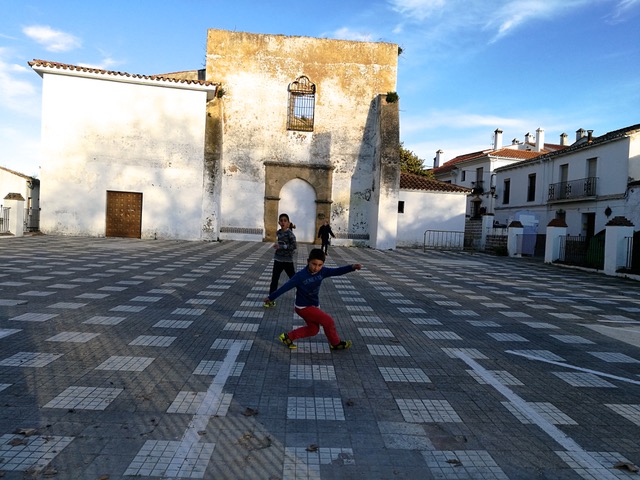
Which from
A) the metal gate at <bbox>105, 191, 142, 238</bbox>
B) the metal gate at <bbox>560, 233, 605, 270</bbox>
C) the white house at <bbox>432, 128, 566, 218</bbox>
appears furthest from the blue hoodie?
the white house at <bbox>432, 128, 566, 218</bbox>

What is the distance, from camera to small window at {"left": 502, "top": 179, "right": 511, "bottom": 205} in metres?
36.1

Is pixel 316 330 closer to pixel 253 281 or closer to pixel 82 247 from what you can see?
pixel 253 281

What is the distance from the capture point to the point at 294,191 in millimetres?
25188

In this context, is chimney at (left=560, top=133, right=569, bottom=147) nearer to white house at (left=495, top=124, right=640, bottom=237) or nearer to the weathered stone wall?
white house at (left=495, top=124, right=640, bottom=237)

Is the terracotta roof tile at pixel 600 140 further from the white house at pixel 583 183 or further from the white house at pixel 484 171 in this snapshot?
the white house at pixel 484 171

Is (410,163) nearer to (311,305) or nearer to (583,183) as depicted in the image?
(583,183)

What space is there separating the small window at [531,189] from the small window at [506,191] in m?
2.56

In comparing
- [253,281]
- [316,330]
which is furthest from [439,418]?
[253,281]

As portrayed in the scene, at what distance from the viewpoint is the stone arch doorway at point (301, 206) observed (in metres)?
25.2

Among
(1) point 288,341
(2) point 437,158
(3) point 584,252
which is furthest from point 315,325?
(2) point 437,158

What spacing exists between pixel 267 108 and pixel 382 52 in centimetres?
685

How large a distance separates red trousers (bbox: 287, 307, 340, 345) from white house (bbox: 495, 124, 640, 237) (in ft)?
58.7

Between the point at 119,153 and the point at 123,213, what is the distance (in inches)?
109

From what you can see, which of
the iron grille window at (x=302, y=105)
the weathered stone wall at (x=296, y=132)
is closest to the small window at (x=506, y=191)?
the weathered stone wall at (x=296, y=132)
